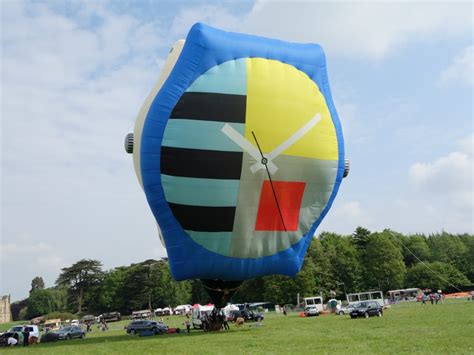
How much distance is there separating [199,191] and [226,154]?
4.40ft

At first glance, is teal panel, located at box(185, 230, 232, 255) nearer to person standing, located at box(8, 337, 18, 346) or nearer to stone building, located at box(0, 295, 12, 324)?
person standing, located at box(8, 337, 18, 346)

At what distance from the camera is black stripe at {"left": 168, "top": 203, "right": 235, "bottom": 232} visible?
48.1ft

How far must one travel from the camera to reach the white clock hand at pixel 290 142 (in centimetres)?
1481

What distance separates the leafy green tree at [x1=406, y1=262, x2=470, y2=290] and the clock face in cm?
6271

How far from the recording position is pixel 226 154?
14.6 m

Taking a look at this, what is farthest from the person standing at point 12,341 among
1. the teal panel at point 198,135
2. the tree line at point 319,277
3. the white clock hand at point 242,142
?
the tree line at point 319,277

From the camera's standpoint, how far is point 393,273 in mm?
70812

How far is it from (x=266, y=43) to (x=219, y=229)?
19.9 ft

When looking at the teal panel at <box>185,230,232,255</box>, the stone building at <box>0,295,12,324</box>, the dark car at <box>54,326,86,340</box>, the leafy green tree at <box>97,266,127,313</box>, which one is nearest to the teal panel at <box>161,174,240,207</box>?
the teal panel at <box>185,230,232,255</box>

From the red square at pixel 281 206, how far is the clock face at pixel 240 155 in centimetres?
3

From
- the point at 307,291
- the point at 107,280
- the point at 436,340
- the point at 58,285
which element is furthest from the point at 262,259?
the point at 58,285

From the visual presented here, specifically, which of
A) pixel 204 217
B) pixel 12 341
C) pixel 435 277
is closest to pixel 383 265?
pixel 435 277

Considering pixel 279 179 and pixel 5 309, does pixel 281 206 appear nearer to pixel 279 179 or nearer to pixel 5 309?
pixel 279 179

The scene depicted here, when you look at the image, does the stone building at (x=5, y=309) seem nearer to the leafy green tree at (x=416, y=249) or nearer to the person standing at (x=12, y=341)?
the leafy green tree at (x=416, y=249)
